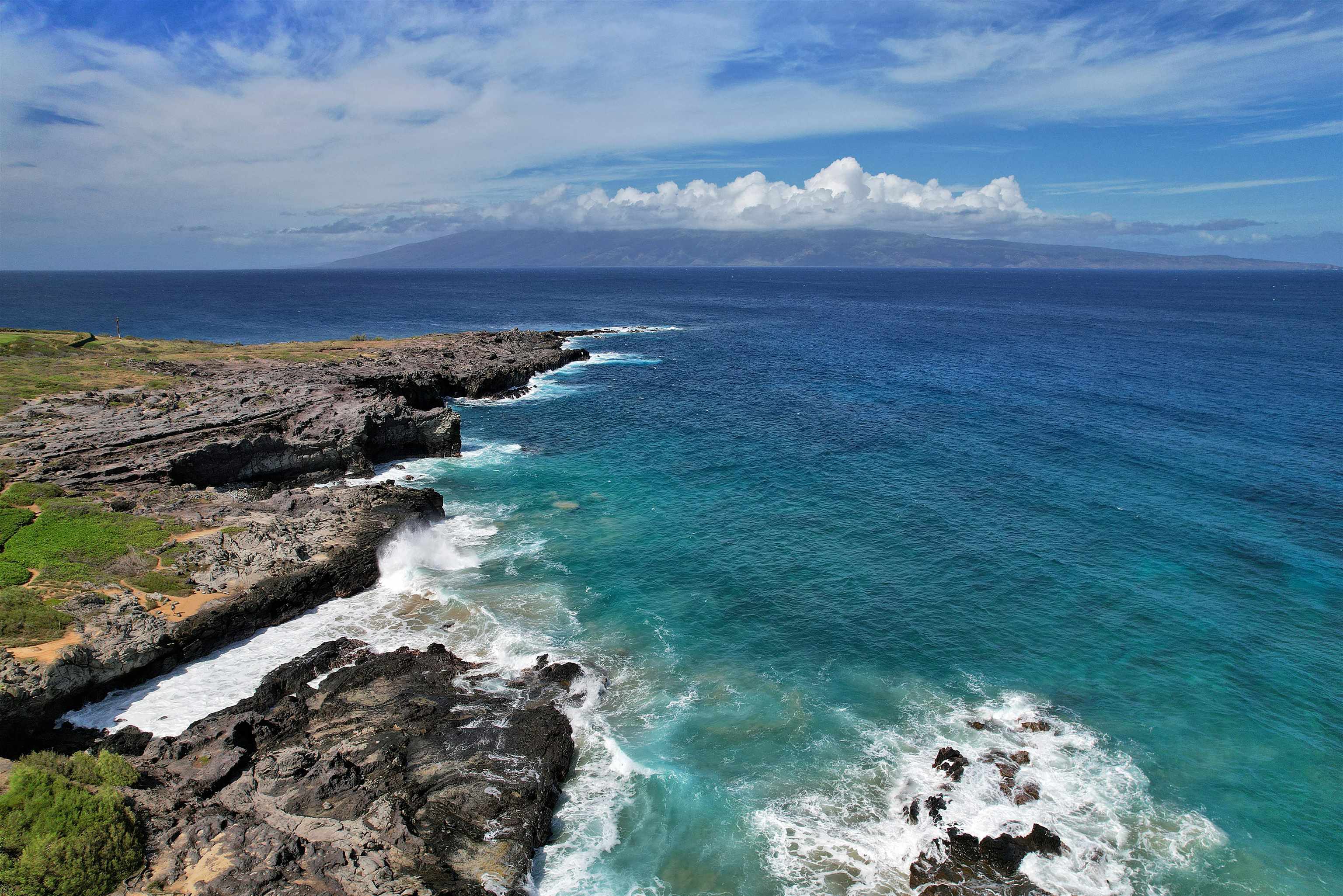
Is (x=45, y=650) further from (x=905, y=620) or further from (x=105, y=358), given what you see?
(x=105, y=358)

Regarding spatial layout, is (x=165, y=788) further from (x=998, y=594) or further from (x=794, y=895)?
(x=998, y=594)

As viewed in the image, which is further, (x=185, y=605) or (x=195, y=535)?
(x=195, y=535)

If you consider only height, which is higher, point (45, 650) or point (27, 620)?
point (27, 620)

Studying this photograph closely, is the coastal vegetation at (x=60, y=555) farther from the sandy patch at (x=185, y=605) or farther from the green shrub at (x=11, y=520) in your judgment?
the sandy patch at (x=185, y=605)

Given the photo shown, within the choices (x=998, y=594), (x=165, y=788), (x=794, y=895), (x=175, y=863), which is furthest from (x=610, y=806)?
(x=998, y=594)

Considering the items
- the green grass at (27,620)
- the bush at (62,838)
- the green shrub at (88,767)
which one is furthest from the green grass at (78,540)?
the bush at (62,838)

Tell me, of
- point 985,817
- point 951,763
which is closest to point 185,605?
point 951,763
